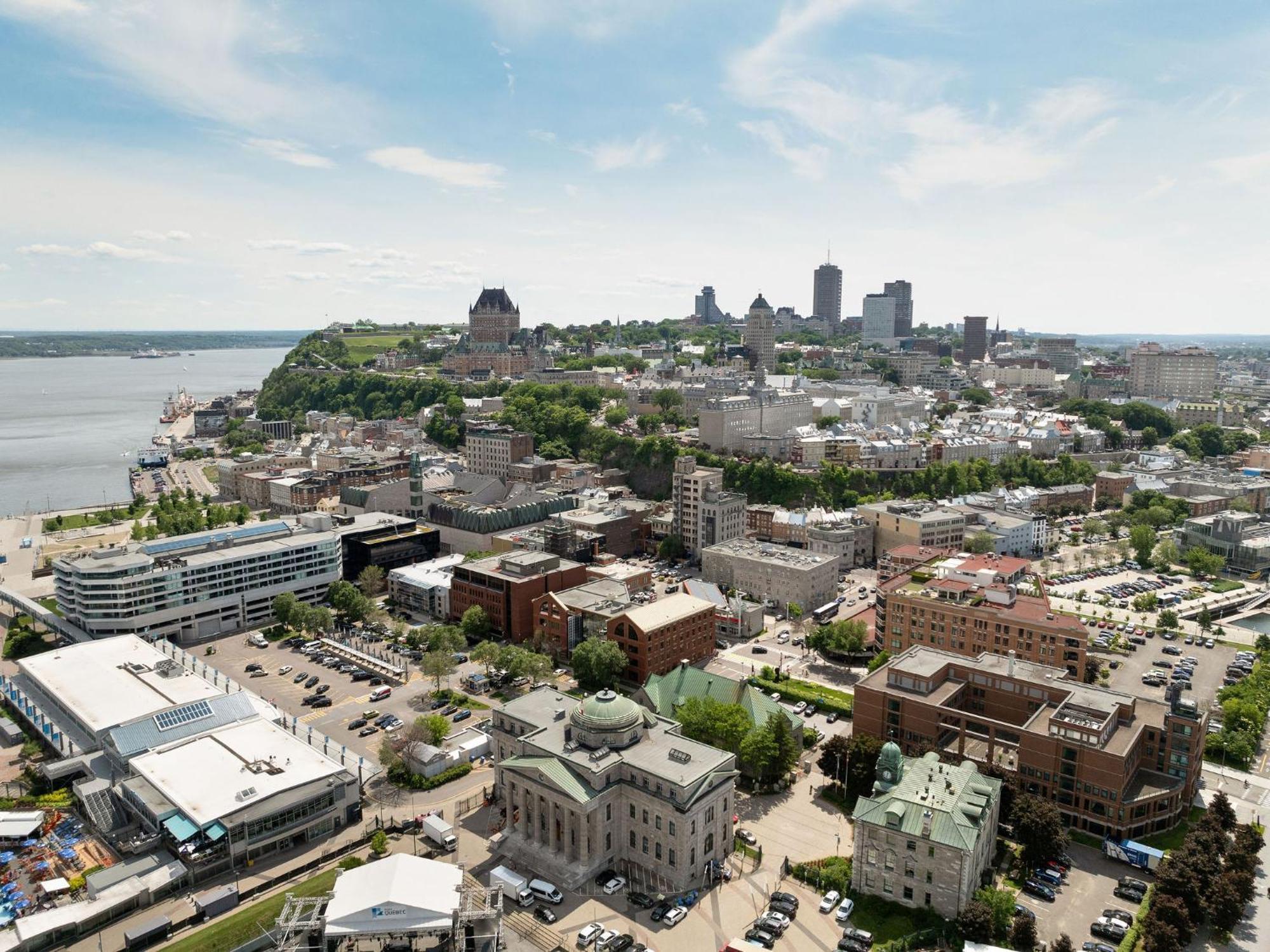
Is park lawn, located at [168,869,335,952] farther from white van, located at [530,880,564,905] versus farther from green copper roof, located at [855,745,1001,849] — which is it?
green copper roof, located at [855,745,1001,849]

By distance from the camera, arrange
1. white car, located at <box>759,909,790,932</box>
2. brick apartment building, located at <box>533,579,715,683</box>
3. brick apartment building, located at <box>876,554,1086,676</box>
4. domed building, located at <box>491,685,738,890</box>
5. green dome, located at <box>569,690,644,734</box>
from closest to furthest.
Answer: white car, located at <box>759,909,790,932</box> < domed building, located at <box>491,685,738,890</box> < green dome, located at <box>569,690,644,734</box> < brick apartment building, located at <box>876,554,1086,676</box> < brick apartment building, located at <box>533,579,715,683</box>

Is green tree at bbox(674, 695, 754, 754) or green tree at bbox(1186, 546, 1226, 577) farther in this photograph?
green tree at bbox(1186, 546, 1226, 577)

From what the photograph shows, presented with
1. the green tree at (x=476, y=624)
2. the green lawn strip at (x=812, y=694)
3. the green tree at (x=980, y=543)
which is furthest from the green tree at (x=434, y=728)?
the green tree at (x=980, y=543)

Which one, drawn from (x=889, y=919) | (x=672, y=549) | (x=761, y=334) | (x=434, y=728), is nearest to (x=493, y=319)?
(x=761, y=334)

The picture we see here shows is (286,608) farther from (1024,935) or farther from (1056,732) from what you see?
(1024,935)

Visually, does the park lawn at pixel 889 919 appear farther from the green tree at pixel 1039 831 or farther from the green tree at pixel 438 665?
the green tree at pixel 438 665

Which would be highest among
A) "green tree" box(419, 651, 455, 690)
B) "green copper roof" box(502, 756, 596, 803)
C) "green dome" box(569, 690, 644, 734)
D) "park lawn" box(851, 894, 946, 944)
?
"green dome" box(569, 690, 644, 734)

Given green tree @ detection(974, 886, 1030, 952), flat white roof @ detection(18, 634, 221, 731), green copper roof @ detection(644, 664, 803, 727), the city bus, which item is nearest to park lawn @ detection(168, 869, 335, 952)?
flat white roof @ detection(18, 634, 221, 731)

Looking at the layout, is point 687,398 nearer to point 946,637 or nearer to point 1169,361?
point 946,637
